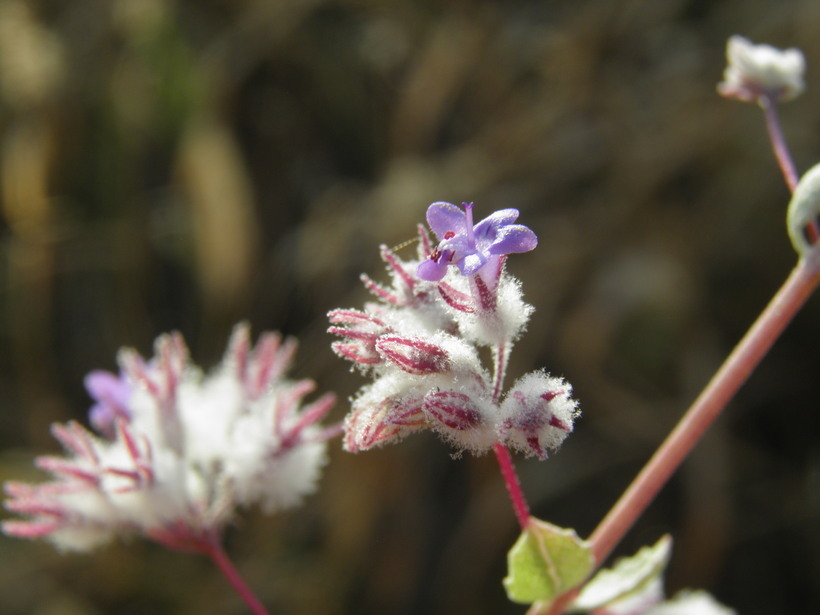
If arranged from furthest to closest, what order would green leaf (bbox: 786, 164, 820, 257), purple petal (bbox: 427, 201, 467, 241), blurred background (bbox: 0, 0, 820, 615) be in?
blurred background (bbox: 0, 0, 820, 615) < green leaf (bbox: 786, 164, 820, 257) < purple petal (bbox: 427, 201, 467, 241)

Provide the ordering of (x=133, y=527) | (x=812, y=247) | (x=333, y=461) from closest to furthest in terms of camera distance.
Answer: (x=812, y=247), (x=133, y=527), (x=333, y=461)

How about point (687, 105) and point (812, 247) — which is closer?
point (812, 247)

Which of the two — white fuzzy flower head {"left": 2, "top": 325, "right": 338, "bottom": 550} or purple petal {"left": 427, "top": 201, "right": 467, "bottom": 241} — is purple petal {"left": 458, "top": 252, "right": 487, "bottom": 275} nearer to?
purple petal {"left": 427, "top": 201, "right": 467, "bottom": 241}

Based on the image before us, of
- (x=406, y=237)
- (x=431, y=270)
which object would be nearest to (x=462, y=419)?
(x=431, y=270)

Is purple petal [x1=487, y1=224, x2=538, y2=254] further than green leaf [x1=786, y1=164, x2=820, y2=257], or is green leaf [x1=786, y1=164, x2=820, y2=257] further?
green leaf [x1=786, y1=164, x2=820, y2=257]

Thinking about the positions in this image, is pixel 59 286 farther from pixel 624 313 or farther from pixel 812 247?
pixel 812 247

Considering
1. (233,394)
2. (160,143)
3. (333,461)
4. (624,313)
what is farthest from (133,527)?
(160,143)

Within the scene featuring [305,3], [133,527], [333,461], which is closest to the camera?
[133,527]

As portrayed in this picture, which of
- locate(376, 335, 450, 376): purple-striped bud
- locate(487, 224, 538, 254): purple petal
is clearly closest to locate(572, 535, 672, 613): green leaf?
locate(376, 335, 450, 376): purple-striped bud
